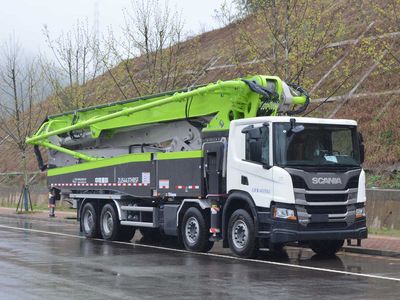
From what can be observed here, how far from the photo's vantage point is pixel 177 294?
9.88m

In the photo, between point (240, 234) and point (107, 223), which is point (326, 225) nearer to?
point (240, 234)

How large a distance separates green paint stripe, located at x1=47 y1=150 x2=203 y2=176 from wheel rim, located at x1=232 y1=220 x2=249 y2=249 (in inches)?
75.2

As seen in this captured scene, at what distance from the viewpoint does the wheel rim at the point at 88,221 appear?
20.1 meters

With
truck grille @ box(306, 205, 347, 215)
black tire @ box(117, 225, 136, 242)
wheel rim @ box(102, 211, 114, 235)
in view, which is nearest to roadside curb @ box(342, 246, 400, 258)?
truck grille @ box(306, 205, 347, 215)

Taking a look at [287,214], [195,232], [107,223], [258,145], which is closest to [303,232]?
[287,214]

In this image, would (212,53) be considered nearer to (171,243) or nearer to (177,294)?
(171,243)

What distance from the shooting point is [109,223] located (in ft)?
63.8

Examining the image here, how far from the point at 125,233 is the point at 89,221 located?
1.48 meters

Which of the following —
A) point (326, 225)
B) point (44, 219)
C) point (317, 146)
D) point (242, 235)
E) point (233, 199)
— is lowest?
point (242, 235)

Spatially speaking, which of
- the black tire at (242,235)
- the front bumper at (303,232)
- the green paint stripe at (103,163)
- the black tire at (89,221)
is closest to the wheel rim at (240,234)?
the black tire at (242,235)

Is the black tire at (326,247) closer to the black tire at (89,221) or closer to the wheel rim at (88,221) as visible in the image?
the black tire at (89,221)

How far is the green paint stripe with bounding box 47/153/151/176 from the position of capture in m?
17.9

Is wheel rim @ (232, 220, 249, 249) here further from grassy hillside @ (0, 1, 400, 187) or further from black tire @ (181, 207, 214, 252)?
grassy hillside @ (0, 1, 400, 187)

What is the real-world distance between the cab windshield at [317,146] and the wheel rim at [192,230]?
115 inches
